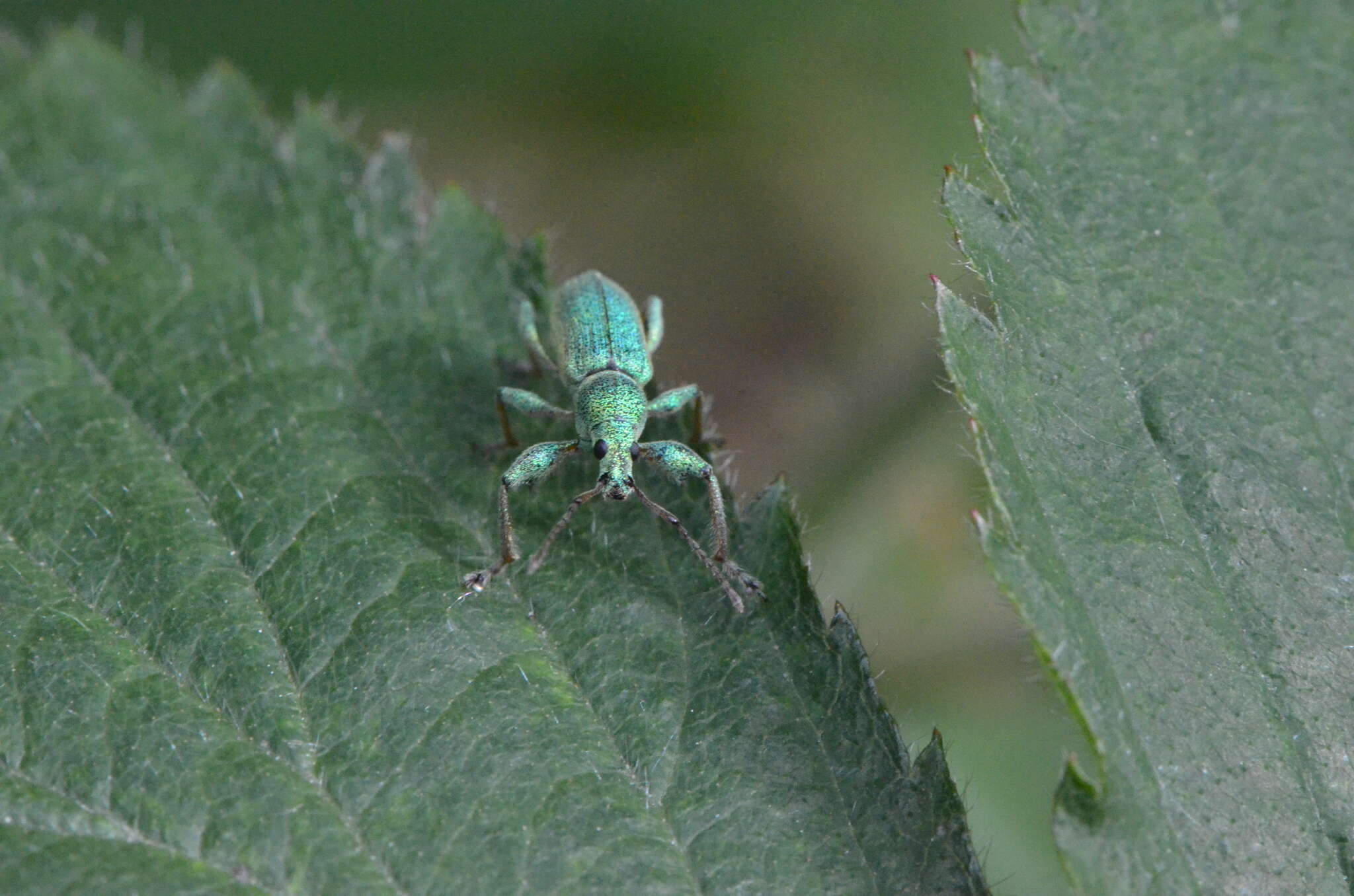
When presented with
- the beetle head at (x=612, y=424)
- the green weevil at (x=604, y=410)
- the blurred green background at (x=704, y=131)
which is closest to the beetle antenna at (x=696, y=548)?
the green weevil at (x=604, y=410)

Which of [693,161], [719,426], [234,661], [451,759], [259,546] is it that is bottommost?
[451,759]

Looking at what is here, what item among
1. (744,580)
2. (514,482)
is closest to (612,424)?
(514,482)

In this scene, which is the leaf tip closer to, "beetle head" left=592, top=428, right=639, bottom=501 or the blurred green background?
"beetle head" left=592, top=428, right=639, bottom=501

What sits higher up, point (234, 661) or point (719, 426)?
point (719, 426)

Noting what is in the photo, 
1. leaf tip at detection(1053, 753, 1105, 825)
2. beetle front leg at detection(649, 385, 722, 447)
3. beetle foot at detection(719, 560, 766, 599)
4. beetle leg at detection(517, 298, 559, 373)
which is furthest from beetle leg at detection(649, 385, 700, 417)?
leaf tip at detection(1053, 753, 1105, 825)

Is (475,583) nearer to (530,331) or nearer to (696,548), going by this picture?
(696,548)

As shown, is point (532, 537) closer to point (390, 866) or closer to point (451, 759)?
point (451, 759)

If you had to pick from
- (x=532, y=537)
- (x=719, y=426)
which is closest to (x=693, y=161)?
(x=719, y=426)
